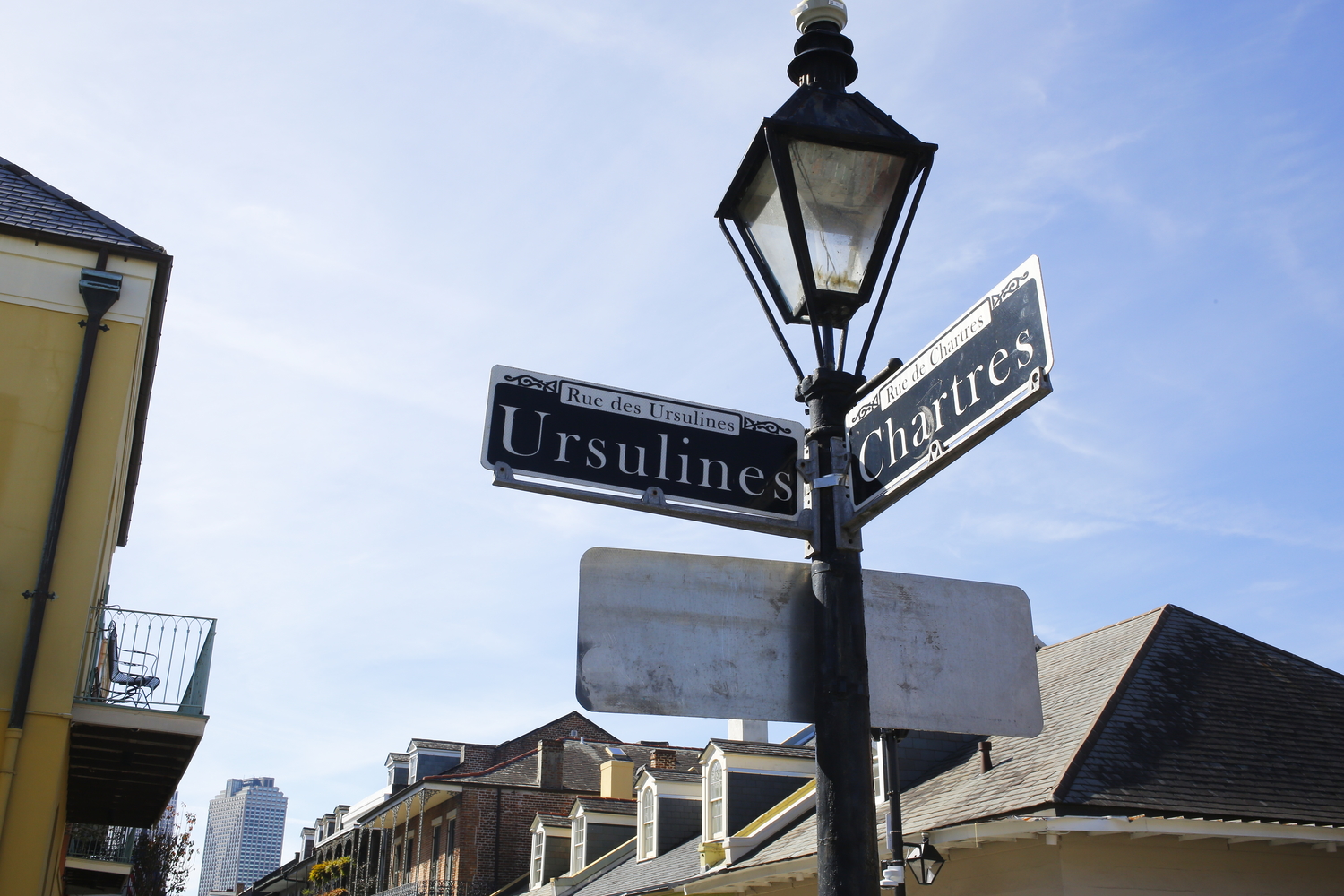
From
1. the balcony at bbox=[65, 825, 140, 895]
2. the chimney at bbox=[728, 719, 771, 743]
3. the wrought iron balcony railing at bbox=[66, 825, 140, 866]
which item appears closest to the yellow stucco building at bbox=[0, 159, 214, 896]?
the wrought iron balcony railing at bbox=[66, 825, 140, 866]

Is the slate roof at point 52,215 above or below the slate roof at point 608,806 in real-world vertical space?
above

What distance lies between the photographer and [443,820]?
3141cm

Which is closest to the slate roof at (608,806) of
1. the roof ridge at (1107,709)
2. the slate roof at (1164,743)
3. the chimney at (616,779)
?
the chimney at (616,779)

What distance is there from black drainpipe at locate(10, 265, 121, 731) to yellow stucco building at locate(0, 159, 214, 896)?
0.5 inches

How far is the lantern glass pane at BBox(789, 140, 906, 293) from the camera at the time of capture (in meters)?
3.04

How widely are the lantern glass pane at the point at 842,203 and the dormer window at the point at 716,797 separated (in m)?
16.2

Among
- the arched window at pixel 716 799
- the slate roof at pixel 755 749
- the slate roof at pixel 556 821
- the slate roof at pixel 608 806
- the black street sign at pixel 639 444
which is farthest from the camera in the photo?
the slate roof at pixel 556 821

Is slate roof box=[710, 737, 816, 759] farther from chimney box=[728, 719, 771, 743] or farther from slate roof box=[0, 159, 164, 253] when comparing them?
slate roof box=[0, 159, 164, 253]

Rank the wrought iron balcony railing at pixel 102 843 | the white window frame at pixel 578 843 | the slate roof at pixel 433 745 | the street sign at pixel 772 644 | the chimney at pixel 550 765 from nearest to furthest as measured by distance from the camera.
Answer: the street sign at pixel 772 644 → the wrought iron balcony railing at pixel 102 843 → the white window frame at pixel 578 843 → the chimney at pixel 550 765 → the slate roof at pixel 433 745

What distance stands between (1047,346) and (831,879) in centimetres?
131

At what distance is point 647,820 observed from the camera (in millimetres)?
22641

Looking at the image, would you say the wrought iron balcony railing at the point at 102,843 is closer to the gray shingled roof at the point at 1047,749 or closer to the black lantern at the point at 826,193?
the gray shingled roof at the point at 1047,749

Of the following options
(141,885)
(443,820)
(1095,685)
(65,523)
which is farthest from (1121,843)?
(141,885)

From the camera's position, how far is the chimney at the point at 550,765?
103 ft
